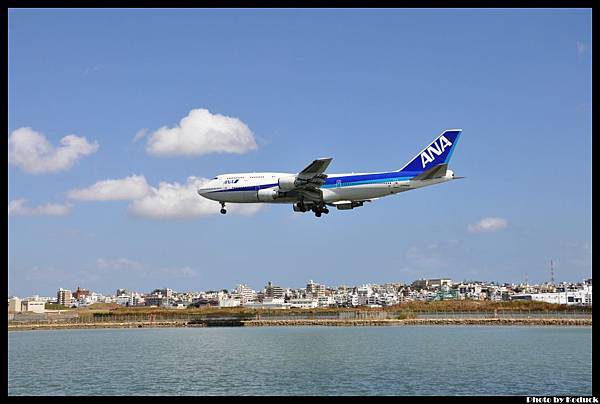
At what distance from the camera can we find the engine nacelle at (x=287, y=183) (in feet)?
182

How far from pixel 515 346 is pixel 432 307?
79.4m

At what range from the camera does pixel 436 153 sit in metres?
56.9

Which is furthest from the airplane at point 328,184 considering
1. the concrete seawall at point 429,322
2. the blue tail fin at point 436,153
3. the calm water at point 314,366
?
the concrete seawall at point 429,322

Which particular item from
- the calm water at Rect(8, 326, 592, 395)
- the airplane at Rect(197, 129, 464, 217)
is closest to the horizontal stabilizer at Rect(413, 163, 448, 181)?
the airplane at Rect(197, 129, 464, 217)

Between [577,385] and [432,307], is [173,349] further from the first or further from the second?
[432,307]

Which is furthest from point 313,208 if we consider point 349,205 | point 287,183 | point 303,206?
point 287,183

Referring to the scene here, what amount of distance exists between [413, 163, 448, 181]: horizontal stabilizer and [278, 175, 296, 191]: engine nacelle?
9.71 metres

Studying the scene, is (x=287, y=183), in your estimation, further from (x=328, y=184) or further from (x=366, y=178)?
(x=366, y=178)

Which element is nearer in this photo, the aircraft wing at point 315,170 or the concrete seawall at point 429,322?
the aircraft wing at point 315,170

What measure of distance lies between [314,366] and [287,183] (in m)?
14.3

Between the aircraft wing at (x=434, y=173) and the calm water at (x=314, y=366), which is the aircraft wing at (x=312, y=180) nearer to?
the aircraft wing at (x=434, y=173)

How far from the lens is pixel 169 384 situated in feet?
161
